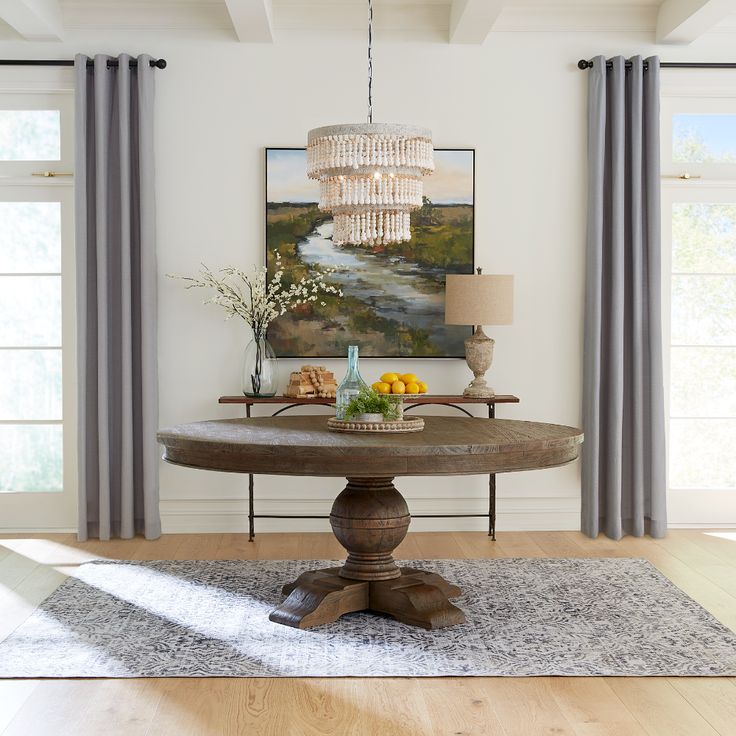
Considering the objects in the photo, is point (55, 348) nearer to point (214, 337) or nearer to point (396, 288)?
Answer: point (214, 337)

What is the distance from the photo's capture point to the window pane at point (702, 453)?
554 centimetres

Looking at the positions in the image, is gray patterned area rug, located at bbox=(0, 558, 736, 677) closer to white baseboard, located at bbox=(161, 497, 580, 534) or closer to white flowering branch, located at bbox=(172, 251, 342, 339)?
white baseboard, located at bbox=(161, 497, 580, 534)

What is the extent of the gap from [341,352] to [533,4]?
2.15m

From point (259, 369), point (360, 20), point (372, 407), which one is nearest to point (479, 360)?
point (259, 369)

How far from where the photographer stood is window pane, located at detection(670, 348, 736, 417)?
5531mm

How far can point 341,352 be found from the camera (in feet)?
17.7

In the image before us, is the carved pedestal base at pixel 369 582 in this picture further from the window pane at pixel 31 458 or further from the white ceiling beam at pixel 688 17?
the white ceiling beam at pixel 688 17

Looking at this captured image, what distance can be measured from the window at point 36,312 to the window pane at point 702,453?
344 centimetres

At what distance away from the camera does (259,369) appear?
516 cm

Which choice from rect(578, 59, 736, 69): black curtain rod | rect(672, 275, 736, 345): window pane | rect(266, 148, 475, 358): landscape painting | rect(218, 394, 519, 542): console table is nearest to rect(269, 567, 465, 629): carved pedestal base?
rect(218, 394, 519, 542): console table

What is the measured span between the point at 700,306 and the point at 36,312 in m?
3.75

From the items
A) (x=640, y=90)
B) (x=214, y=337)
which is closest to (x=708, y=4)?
(x=640, y=90)

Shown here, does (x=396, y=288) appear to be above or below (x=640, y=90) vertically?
below

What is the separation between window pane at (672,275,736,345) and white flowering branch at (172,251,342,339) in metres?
1.95
